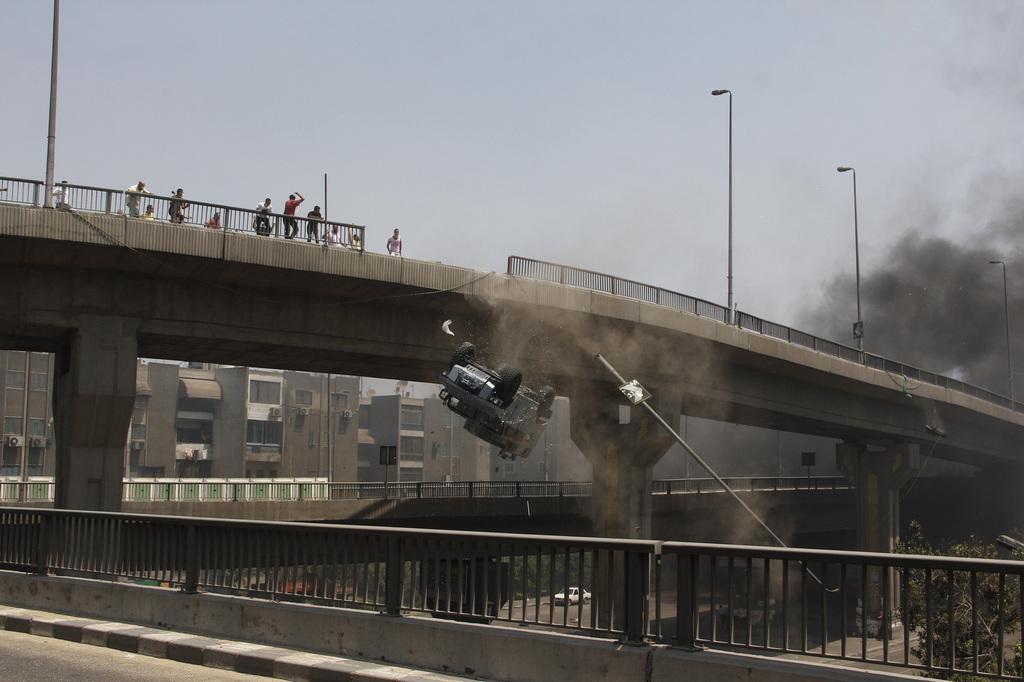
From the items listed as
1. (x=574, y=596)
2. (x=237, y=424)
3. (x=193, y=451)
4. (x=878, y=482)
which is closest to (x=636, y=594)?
(x=574, y=596)

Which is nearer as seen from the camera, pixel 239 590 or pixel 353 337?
pixel 239 590

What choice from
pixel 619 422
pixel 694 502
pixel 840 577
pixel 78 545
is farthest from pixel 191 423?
pixel 840 577

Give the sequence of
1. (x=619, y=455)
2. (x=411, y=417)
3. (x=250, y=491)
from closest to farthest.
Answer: (x=619, y=455)
(x=250, y=491)
(x=411, y=417)

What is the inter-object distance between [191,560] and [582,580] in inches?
208

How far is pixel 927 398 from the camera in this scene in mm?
52594

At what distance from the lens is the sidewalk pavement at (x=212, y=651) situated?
936 centimetres

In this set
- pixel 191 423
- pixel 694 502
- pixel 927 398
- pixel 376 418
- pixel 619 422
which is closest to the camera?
pixel 619 422

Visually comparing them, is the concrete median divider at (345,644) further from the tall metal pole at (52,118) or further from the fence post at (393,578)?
the tall metal pole at (52,118)

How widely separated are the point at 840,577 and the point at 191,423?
10016 centimetres

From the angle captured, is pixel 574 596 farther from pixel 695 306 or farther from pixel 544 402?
pixel 695 306

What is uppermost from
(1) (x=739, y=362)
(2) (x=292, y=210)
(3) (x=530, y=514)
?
(2) (x=292, y=210)

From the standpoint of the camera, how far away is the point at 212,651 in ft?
34.3

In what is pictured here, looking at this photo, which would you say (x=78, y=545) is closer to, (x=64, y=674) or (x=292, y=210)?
(x=64, y=674)

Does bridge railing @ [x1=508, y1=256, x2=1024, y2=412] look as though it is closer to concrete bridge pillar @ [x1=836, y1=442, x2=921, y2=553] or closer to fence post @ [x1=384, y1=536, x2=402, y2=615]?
concrete bridge pillar @ [x1=836, y1=442, x2=921, y2=553]
